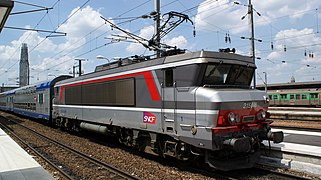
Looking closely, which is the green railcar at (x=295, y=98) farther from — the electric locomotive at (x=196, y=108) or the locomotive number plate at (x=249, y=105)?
the locomotive number plate at (x=249, y=105)

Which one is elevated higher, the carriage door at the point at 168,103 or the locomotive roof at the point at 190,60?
the locomotive roof at the point at 190,60

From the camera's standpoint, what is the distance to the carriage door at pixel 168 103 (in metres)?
Result: 8.44

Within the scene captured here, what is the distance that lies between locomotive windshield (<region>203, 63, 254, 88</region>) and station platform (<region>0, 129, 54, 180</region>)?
15.6ft

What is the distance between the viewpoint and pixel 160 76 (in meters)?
8.95

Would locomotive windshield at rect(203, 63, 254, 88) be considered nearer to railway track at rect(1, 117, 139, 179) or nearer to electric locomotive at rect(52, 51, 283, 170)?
electric locomotive at rect(52, 51, 283, 170)

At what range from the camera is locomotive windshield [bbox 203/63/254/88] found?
8049 mm

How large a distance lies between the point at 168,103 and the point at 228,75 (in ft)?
6.17

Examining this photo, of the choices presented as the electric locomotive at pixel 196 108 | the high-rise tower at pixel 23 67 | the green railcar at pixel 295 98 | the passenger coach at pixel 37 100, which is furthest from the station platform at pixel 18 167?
the high-rise tower at pixel 23 67

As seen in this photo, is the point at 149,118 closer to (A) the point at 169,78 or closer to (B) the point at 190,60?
(A) the point at 169,78

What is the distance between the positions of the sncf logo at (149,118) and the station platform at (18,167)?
3.23 meters

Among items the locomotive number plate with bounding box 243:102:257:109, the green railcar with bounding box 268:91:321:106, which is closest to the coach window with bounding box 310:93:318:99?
the green railcar with bounding box 268:91:321:106

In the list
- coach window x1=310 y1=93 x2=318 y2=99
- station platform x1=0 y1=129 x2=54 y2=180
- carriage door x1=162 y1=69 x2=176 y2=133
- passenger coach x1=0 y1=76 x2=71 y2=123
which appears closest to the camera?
station platform x1=0 y1=129 x2=54 y2=180

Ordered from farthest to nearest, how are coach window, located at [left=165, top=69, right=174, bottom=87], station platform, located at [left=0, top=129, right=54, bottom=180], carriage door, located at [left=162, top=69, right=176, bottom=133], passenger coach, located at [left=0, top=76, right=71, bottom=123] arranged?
passenger coach, located at [left=0, top=76, right=71, bottom=123]
coach window, located at [left=165, top=69, right=174, bottom=87]
carriage door, located at [left=162, top=69, right=176, bottom=133]
station platform, located at [left=0, top=129, right=54, bottom=180]

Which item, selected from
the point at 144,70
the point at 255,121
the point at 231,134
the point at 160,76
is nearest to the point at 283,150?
the point at 255,121
